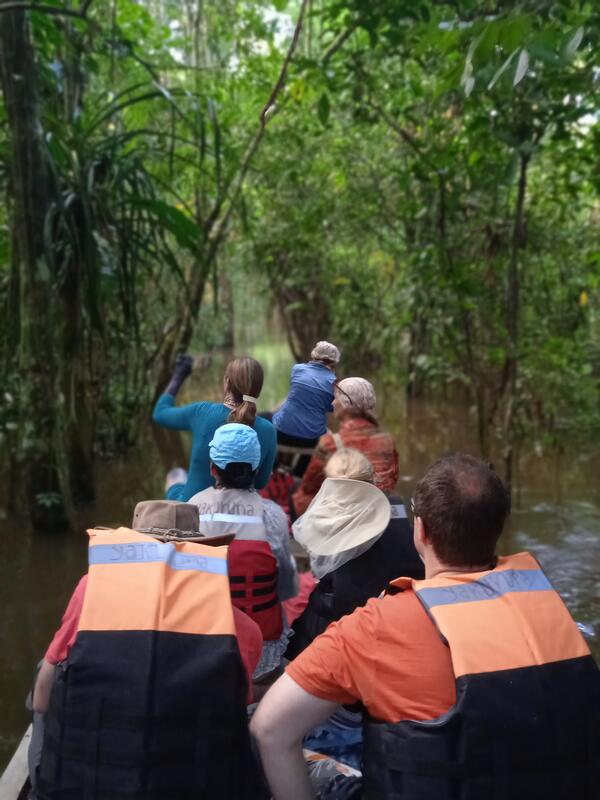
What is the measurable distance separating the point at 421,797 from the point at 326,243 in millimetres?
11213

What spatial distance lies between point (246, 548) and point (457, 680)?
1236mm

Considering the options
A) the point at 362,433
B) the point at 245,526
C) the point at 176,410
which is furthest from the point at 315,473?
the point at 245,526

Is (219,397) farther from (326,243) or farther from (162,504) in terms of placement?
(162,504)

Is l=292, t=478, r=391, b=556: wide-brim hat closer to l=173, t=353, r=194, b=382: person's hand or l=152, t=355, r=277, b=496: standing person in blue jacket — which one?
l=152, t=355, r=277, b=496: standing person in blue jacket

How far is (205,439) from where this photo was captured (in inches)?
131

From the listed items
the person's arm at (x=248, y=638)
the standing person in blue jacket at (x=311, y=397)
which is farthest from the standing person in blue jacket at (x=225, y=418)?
the person's arm at (x=248, y=638)

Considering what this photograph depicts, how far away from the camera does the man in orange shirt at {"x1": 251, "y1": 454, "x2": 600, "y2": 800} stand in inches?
57.6

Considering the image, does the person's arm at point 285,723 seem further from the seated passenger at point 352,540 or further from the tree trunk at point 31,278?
the tree trunk at point 31,278

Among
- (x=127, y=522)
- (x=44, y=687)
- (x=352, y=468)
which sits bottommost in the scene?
(x=127, y=522)

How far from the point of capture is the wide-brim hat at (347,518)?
242 centimetres

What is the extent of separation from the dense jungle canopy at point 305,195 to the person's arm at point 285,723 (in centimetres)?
190

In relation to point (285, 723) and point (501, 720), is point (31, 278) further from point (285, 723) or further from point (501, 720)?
point (501, 720)

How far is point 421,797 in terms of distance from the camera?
1.49 m

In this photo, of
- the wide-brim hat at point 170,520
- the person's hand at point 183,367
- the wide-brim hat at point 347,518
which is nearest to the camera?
the wide-brim hat at point 170,520
